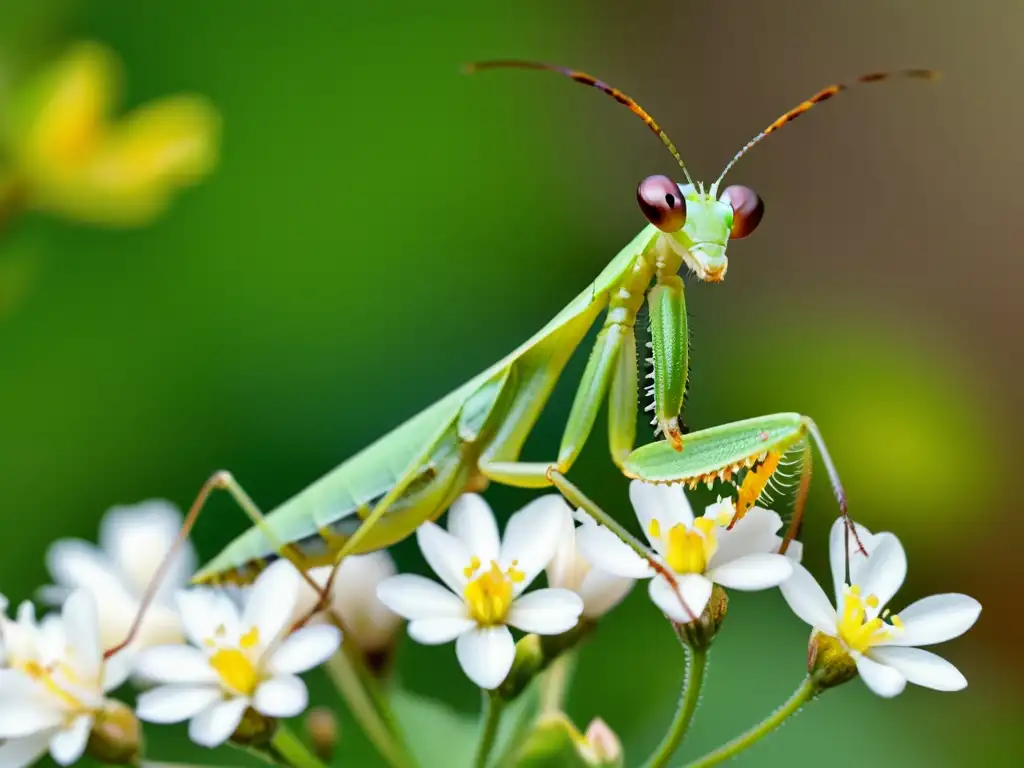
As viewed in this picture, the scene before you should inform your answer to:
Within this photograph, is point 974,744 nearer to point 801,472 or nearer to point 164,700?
point 801,472

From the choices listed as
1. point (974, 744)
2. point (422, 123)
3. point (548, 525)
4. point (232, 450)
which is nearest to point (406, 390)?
point (232, 450)

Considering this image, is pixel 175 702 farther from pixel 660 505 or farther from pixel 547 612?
pixel 660 505

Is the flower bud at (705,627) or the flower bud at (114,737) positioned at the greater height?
the flower bud at (705,627)

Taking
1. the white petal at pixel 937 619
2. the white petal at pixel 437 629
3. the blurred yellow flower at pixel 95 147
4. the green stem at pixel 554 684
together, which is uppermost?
Answer: the blurred yellow flower at pixel 95 147

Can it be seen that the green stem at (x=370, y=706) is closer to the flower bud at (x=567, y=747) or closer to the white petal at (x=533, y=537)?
the flower bud at (x=567, y=747)

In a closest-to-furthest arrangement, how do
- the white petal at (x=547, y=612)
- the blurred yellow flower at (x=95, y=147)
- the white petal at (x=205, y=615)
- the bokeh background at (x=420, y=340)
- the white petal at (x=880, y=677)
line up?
the white petal at (x=880, y=677) → the white petal at (x=547, y=612) → the white petal at (x=205, y=615) → the blurred yellow flower at (x=95, y=147) → the bokeh background at (x=420, y=340)

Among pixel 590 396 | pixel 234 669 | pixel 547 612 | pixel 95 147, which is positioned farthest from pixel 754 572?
pixel 95 147

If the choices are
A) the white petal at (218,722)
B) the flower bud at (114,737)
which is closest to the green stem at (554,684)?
the white petal at (218,722)

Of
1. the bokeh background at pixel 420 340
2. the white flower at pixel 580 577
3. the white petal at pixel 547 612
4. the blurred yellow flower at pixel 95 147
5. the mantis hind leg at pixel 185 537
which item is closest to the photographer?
the white petal at pixel 547 612

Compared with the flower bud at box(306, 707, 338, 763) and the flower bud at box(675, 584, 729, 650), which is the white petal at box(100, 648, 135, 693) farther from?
the flower bud at box(675, 584, 729, 650)
